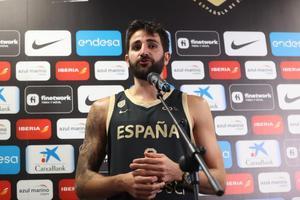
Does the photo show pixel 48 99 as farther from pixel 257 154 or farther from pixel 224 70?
pixel 257 154

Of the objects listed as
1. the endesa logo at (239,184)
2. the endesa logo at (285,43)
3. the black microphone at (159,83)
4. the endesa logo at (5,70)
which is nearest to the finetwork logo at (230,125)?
the endesa logo at (239,184)

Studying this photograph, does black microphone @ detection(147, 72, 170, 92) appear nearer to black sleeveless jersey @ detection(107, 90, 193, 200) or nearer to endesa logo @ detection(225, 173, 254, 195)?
black sleeveless jersey @ detection(107, 90, 193, 200)

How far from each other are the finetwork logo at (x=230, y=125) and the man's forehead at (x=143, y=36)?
0.89 metres

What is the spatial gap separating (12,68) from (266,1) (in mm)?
1742

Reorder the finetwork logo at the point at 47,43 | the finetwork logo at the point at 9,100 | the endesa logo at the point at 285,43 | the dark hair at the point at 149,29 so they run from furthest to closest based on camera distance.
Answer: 1. the endesa logo at the point at 285,43
2. the finetwork logo at the point at 47,43
3. the finetwork logo at the point at 9,100
4. the dark hair at the point at 149,29

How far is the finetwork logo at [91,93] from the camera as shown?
2.42m

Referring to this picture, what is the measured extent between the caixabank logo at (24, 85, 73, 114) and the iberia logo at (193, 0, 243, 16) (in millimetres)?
1071

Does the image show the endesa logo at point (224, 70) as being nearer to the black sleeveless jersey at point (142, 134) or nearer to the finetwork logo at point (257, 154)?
the finetwork logo at point (257, 154)

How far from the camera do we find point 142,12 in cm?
264

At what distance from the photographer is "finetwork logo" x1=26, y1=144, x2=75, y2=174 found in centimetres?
230

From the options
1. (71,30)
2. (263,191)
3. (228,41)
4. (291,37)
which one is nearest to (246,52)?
(228,41)

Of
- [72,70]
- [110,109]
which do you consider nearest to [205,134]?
[110,109]

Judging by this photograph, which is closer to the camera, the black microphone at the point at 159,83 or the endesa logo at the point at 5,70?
the black microphone at the point at 159,83

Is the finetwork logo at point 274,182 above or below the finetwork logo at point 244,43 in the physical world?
below
